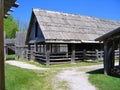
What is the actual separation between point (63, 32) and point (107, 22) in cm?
1017

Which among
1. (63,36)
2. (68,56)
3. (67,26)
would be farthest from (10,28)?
(63,36)

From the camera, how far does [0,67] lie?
2797 millimetres

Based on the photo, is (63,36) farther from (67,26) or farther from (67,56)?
(67,26)

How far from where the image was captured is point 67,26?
22953 mm

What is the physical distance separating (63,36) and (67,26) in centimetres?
257

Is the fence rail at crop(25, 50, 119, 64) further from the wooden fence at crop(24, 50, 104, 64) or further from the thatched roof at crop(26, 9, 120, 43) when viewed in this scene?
the thatched roof at crop(26, 9, 120, 43)

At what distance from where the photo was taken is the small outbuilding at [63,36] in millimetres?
20375

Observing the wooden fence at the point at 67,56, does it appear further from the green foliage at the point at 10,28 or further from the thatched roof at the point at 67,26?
the green foliage at the point at 10,28

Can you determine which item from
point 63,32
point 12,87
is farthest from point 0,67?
point 63,32

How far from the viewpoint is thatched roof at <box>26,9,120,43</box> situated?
67.3 feet

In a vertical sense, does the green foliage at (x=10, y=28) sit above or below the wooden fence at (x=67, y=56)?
above

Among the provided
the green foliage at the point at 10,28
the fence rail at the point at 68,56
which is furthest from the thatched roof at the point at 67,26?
the green foliage at the point at 10,28

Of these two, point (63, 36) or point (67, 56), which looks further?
point (67, 56)

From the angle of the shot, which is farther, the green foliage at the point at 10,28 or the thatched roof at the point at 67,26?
the green foliage at the point at 10,28
